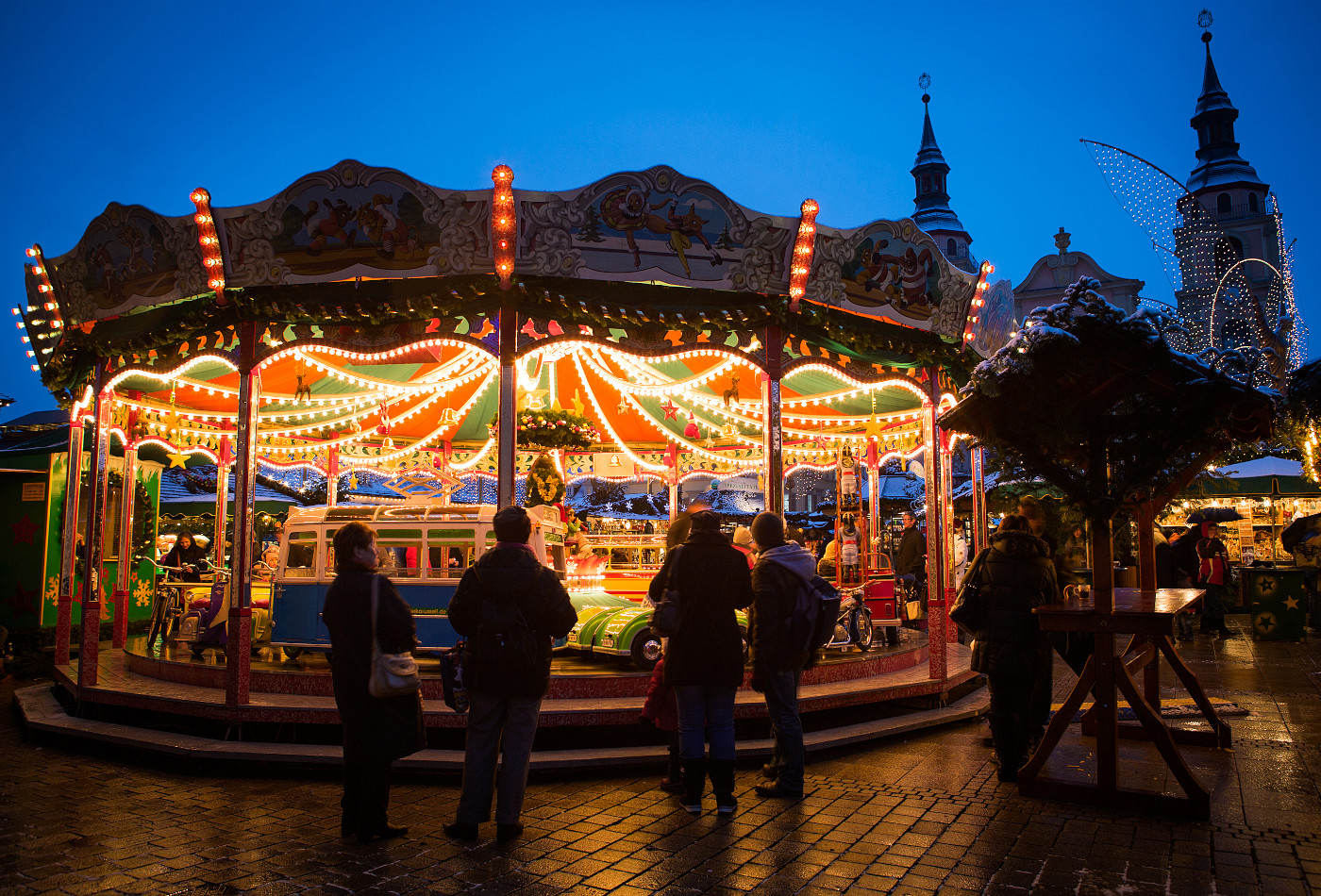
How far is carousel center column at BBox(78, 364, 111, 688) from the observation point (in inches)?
296

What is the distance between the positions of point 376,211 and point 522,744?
14.9ft

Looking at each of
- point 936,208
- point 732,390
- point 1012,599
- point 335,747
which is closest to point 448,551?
point 335,747

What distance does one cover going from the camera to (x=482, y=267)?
22.9 feet

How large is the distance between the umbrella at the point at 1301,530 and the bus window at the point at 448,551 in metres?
16.8

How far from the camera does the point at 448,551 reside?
7.71 meters

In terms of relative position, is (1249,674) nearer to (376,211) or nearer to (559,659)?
(559,659)

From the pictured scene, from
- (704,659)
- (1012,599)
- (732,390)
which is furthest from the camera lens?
(732,390)

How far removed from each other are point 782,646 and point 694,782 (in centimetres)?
94

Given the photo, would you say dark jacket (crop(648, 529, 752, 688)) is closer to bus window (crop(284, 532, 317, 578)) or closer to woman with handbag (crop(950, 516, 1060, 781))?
woman with handbag (crop(950, 516, 1060, 781))

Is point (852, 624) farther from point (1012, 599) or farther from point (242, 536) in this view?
point (242, 536)

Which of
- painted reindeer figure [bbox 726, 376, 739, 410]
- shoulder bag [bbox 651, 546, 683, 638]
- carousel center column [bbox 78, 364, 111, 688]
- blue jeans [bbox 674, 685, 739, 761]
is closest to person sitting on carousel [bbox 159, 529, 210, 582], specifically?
carousel center column [bbox 78, 364, 111, 688]

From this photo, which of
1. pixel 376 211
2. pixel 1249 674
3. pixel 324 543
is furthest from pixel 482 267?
pixel 1249 674

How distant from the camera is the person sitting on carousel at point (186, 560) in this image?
11066 mm

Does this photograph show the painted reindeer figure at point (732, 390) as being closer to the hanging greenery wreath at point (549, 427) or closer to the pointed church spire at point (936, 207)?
the hanging greenery wreath at point (549, 427)
